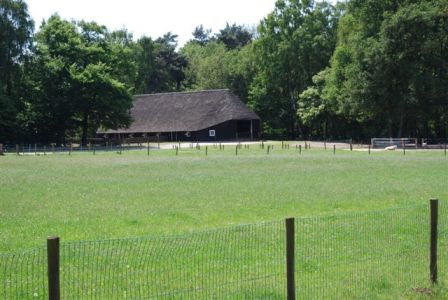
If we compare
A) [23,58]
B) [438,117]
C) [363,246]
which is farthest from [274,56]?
[363,246]

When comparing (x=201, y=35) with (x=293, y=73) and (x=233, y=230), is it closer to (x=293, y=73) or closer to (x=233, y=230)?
(x=293, y=73)

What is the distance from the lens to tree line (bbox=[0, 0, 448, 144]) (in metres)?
60.7

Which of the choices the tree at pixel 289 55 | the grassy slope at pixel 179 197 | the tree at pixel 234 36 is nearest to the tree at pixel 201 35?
the tree at pixel 234 36

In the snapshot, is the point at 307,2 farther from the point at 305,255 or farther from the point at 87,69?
the point at 305,255

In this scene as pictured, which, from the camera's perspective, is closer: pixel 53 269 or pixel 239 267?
pixel 53 269

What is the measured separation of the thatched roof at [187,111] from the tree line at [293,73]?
5082 mm

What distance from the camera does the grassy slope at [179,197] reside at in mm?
13719

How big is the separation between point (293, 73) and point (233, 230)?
75131 millimetres

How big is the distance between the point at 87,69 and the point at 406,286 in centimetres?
6621

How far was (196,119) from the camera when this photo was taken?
86.1 m

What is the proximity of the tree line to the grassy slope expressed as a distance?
32771 millimetres

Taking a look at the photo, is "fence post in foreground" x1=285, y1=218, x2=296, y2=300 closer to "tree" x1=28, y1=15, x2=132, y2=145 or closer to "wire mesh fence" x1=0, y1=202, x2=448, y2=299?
"wire mesh fence" x1=0, y1=202, x2=448, y2=299

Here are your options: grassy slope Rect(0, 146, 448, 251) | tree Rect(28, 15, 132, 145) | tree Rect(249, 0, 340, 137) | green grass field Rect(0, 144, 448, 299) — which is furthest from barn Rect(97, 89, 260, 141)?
green grass field Rect(0, 144, 448, 299)

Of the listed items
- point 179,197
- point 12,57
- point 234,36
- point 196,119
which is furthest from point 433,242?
point 234,36
